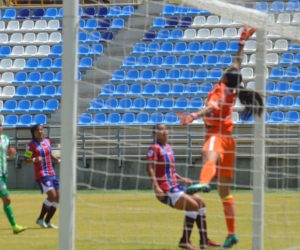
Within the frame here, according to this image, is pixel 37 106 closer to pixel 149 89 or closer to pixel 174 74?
pixel 149 89

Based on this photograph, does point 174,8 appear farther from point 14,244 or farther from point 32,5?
point 14,244

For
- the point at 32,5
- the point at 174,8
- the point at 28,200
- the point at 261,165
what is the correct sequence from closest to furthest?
1. the point at 261,165
2. the point at 28,200
3. the point at 174,8
4. the point at 32,5

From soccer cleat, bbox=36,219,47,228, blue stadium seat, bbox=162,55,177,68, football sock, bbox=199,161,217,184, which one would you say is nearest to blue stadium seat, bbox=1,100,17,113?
blue stadium seat, bbox=162,55,177,68

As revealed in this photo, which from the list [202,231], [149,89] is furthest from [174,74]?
[202,231]

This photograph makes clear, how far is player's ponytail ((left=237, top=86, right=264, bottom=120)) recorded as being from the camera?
7922 mm

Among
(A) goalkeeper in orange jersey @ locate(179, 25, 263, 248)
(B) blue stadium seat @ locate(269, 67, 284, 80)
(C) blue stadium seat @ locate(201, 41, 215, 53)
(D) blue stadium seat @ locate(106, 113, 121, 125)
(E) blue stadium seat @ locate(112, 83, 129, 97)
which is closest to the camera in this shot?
(A) goalkeeper in orange jersey @ locate(179, 25, 263, 248)

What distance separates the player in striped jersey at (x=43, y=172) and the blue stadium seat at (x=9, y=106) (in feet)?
36.0

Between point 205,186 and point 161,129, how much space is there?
2.46 meters

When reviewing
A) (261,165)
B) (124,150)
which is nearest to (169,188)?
(261,165)

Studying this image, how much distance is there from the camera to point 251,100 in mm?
8055

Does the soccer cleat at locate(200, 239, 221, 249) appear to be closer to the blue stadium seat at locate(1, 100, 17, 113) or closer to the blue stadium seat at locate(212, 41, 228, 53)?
the blue stadium seat at locate(212, 41, 228, 53)

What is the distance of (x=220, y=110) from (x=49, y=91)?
16.4 meters

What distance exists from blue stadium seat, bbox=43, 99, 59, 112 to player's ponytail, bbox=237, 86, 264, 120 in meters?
15.5

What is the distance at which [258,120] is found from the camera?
8.12 m
